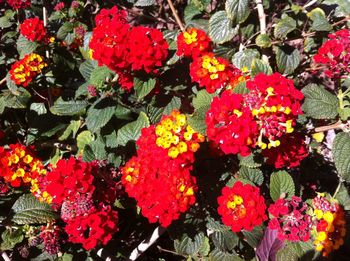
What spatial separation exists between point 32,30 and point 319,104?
1.76 meters

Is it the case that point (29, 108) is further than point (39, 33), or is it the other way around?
point (29, 108)

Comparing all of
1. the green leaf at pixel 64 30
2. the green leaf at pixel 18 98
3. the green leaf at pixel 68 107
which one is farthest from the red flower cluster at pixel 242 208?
the green leaf at pixel 64 30

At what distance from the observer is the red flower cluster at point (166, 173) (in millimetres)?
1532

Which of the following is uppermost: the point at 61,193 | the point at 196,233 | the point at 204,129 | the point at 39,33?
the point at 39,33

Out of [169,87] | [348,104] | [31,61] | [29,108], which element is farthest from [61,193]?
[348,104]

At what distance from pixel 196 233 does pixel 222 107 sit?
81 cm

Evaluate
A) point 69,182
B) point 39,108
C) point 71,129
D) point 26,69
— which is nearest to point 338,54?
point 69,182

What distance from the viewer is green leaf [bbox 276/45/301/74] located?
83.3 inches

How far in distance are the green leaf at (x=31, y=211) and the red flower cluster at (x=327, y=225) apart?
127cm

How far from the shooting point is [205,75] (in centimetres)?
179

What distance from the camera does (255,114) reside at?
4.73ft

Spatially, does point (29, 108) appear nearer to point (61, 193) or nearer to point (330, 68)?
point (61, 193)

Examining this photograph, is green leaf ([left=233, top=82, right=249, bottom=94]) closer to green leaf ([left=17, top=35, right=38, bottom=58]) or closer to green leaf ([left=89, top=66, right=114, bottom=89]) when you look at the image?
green leaf ([left=89, top=66, right=114, bottom=89])

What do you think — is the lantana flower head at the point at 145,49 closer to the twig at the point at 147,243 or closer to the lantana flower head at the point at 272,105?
the lantana flower head at the point at 272,105
